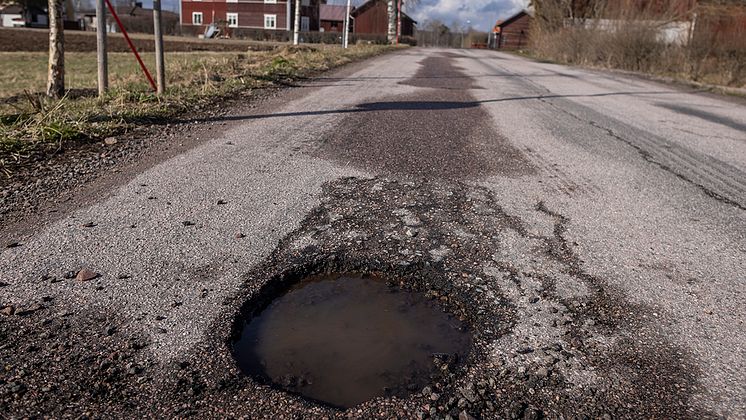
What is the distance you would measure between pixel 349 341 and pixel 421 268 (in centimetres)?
83

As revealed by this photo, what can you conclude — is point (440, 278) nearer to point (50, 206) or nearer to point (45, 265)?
point (45, 265)

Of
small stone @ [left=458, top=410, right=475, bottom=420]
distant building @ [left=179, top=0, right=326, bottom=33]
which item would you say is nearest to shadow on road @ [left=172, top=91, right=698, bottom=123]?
small stone @ [left=458, top=410, right=475, bottom=420]

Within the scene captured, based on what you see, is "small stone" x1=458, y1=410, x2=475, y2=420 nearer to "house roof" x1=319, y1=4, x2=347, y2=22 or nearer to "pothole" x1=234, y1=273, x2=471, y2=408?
"pothole" x1=234, y1=273, x2=471, y2=408

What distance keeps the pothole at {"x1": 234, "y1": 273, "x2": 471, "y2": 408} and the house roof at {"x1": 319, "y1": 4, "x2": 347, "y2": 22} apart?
69926 mm

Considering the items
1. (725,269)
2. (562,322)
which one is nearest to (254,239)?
(562,322)

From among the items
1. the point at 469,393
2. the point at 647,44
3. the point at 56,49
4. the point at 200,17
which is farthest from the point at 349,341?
the point at 200,17

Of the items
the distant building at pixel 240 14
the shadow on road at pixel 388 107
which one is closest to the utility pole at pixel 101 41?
the shadow on road at pixel 388 107

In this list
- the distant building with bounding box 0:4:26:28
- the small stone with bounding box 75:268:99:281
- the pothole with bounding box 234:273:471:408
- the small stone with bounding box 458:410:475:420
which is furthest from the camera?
the distant building with bounding box 0:4:26:28

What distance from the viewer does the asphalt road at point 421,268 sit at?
230 cm

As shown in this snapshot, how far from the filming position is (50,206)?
161 inches

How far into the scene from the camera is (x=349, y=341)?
9.05 ft

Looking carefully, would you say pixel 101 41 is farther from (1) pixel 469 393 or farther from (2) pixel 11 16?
(2) pixel 11 16

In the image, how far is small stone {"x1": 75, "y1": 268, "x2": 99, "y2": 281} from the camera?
307 centimetres

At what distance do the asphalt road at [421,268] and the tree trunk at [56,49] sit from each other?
16.9ft
